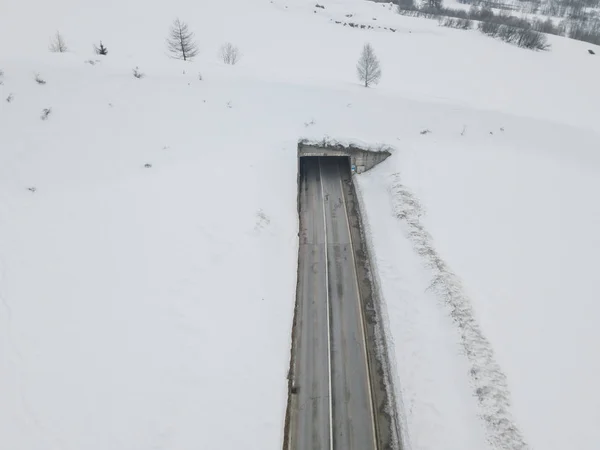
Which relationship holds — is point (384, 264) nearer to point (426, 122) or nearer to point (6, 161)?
point (426, 122)

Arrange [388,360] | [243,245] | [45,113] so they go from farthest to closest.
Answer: [45,113]
[243,245]
[388,360]

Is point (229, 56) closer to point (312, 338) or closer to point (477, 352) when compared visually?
point (312, 338)

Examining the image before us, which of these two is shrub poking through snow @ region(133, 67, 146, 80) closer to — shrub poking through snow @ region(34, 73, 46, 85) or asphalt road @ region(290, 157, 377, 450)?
shrub poking through snow @ region(34, 73, 46, 85)

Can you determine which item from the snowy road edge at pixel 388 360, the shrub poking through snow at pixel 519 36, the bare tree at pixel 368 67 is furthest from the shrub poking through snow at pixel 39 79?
the shrub poking through snow at pixel 519 36

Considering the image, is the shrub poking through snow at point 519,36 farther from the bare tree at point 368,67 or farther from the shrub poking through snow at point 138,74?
the shrub poking through snow at point 138,74

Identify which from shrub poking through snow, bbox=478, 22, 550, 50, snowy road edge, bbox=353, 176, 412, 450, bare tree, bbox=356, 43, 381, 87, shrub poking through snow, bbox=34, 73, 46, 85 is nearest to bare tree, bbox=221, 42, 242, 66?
bare tree, bbox=356, 43, 381, 87

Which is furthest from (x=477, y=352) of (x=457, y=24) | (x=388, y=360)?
(x=457, y=24)
